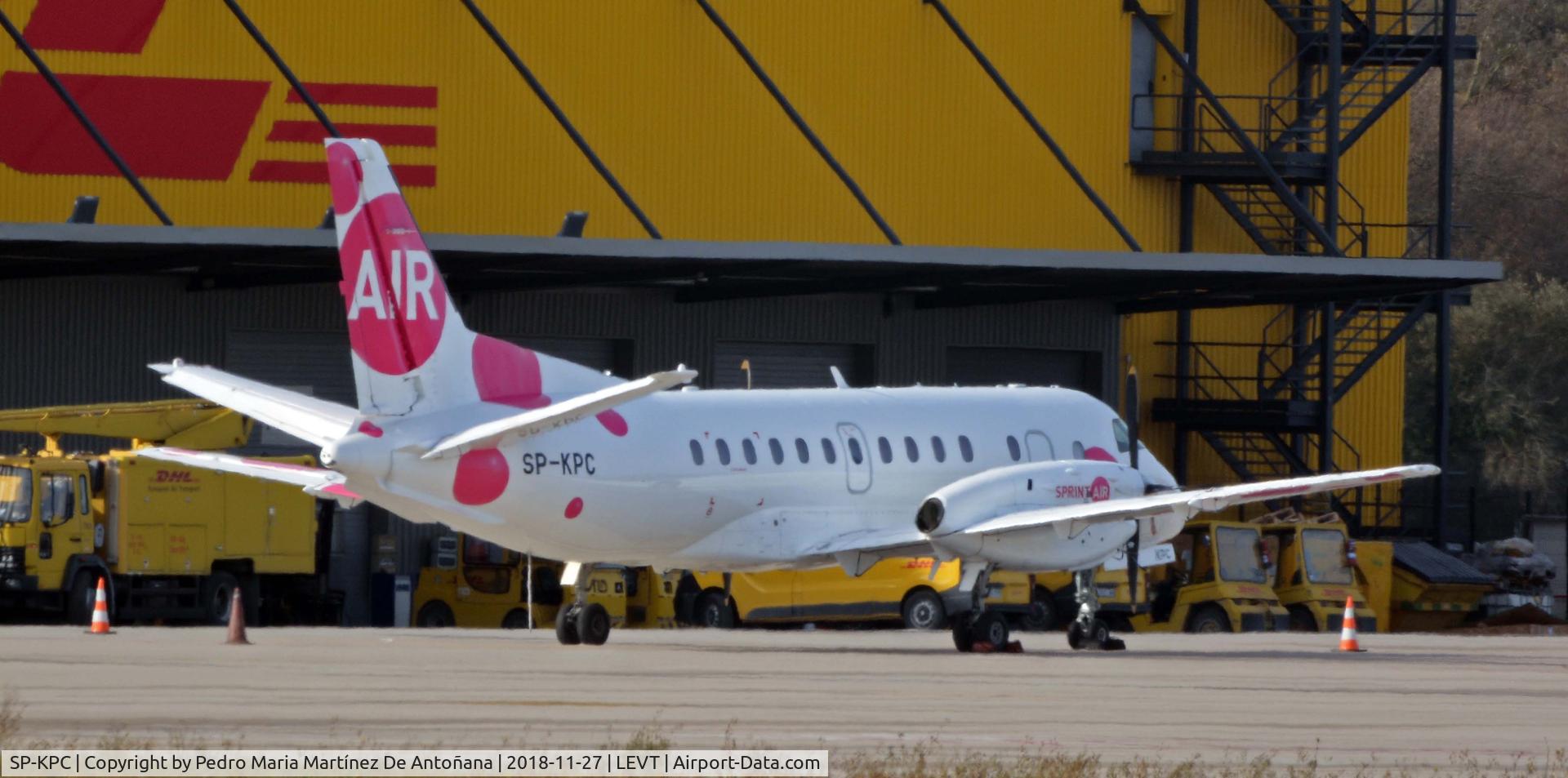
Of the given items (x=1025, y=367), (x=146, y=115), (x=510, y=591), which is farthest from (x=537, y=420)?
(x=1025, y=367)

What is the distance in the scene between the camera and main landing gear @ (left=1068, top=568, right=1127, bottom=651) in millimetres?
26797

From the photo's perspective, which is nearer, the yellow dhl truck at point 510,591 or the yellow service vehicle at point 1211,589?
the yellow service vehicle at point 1211,589

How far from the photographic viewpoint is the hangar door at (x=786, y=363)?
44000mm

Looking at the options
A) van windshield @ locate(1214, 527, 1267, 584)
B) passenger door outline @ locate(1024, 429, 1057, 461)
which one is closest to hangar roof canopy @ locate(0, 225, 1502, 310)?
van windshield @ locate(1214, 527, 1267, 584)

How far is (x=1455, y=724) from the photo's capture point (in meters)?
16.5

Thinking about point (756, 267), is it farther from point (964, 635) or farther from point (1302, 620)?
point (964, 635)

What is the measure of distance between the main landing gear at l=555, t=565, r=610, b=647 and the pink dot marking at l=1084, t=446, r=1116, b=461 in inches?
267

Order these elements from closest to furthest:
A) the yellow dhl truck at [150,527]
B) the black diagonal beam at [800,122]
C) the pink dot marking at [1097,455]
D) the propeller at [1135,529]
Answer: the propeller at [1135,529]
the pink dot marking at [1097,455]
the yellow dhl truck at [150,527]
the black diagonal beam at [800,122]

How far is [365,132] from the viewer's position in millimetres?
41219

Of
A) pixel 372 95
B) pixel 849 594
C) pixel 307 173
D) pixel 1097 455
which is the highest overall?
pixel 372 95

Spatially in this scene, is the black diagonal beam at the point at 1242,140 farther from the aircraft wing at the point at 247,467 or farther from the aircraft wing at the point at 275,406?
the aircraft wing at the point at 275,406
